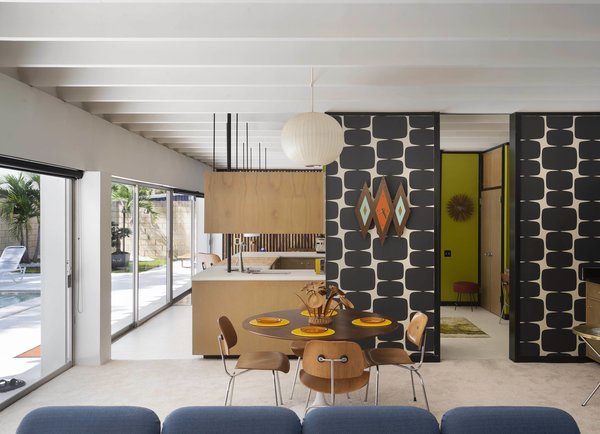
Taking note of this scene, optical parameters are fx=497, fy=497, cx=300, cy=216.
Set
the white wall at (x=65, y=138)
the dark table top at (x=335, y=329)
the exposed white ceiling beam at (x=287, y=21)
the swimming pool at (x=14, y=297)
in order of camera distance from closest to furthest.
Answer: the exposed white ceiling beam at (x=287, y=21)
the dark table top at (x=335, y=329)
the white wall at (x=65, y=138)
the swimming pool at (x=14, y=297)

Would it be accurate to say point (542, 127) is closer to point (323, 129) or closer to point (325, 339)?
point (323, 129)

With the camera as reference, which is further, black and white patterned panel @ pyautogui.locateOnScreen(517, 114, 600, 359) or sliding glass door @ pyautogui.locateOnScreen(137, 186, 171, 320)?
sliding glass door @ pyautogui.locateOnScreen(137, 186, 171, 320)

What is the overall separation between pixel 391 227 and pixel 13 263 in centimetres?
385

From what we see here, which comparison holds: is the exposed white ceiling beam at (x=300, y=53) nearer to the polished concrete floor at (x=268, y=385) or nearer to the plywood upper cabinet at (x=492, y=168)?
the polished concrete floor at (x=268, y=385)

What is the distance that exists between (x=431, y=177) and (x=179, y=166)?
541 cm

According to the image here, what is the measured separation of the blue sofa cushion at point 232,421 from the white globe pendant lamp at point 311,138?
2.18 meters

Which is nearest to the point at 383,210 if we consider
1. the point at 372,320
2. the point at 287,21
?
the point at 372,320

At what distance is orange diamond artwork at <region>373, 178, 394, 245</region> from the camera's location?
5695 mm

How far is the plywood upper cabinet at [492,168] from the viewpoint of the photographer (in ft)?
27.7

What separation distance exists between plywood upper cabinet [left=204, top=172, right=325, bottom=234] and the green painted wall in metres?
4.03

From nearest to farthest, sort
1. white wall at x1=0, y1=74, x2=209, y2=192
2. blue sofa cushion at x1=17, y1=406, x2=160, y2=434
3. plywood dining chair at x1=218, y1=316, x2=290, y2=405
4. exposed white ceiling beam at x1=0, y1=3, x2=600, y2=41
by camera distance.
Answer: blue sofa cushion at x1=17, y1=406, x2=160, y2=434
exposed white ceiling beam at x1=0, y1=3, x2=600, y2=41
plywood dining chair at x1=218, y1=316, x2=290, y2=405
white wall at x1=0, y1=74, x2=209, y2=192

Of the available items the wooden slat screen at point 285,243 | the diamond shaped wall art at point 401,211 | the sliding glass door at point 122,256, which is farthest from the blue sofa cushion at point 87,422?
the wooden slat screen at point 285,243

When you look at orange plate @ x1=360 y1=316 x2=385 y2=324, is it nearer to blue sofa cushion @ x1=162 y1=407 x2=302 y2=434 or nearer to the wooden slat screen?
blue sofa cushion @ x1=162 y1=407 x2=302 y2=434

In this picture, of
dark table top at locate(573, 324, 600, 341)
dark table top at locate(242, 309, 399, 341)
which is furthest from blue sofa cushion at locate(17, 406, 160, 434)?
dark table top at locate(573, 324, 600, 341)
